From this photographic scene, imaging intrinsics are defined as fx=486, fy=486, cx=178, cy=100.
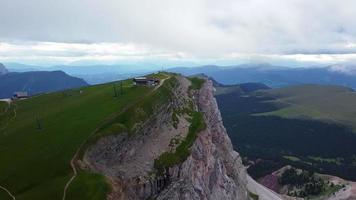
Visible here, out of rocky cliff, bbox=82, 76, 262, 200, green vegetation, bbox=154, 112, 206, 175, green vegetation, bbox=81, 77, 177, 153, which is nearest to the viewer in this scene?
rocky cliff, bbox=82, 76, 262, 200

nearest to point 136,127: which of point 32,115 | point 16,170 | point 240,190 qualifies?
point 16,170

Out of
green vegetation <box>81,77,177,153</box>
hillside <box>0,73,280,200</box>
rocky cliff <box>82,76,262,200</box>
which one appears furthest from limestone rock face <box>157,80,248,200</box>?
green vegetation <box>81,77,177,153</box>

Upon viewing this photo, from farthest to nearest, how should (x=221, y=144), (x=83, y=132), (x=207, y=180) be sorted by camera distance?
(x=221, y=144) → (x=207, y=180) → (x=83, y=132)

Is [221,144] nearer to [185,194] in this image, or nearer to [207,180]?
[207,180]

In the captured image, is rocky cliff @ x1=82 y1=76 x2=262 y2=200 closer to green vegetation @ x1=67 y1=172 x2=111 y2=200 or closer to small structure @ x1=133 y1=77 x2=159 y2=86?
green vegetation @ x1=67 y1=172 x2=111 y2=200

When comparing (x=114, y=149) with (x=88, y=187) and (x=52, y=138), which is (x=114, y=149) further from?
(x=52, y=138)

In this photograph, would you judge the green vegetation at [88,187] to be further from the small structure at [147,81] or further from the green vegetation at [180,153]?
the small structure at [147,81]
